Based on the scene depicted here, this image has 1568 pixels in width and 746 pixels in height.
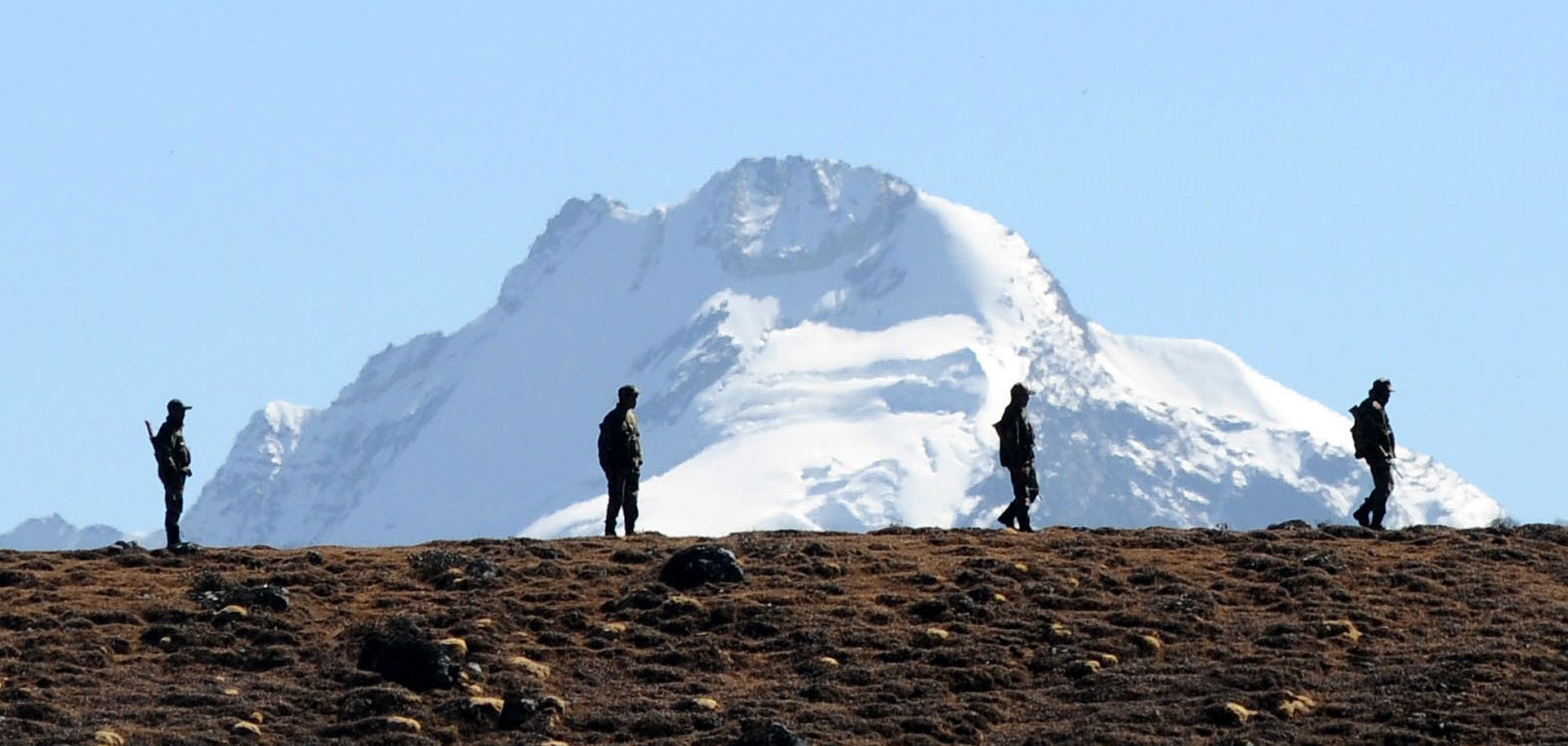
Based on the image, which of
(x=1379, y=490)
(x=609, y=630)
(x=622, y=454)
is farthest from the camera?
(x=1379, y=490)

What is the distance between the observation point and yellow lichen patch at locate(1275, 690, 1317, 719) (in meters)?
34.4

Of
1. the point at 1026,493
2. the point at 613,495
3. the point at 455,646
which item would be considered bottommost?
the point at 455,646

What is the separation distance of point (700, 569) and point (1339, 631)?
320 inches

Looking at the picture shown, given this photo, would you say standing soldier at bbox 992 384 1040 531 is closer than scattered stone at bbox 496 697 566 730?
No

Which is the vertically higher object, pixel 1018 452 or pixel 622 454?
pixel 1018 452

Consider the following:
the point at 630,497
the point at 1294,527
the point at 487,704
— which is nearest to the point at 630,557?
the point at 630,497

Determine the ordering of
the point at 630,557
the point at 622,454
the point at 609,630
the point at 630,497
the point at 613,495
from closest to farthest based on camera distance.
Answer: the point at 609,630 < the point at 630,557 < the point at 622,454 < the point at 613,495 < the point at 630,497

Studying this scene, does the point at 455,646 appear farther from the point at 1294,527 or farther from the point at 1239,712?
the point at 1294,527

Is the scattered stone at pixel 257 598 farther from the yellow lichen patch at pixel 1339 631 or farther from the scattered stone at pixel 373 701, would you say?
the yellow lichen patch at pixel 1339 631

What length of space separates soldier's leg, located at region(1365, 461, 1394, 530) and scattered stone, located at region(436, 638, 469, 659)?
14922mm

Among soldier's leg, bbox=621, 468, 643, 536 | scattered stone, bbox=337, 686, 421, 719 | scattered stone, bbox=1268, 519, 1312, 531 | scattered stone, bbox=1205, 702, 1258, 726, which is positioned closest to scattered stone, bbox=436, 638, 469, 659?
scattered stone, bbox=337, 686, 421, 719

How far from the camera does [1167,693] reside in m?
35.3

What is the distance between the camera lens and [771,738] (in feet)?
108

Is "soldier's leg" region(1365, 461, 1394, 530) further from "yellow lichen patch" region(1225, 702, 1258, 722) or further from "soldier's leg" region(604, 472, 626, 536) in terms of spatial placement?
"yellow lichen patch" region(1225, 702, 1258, 722)
